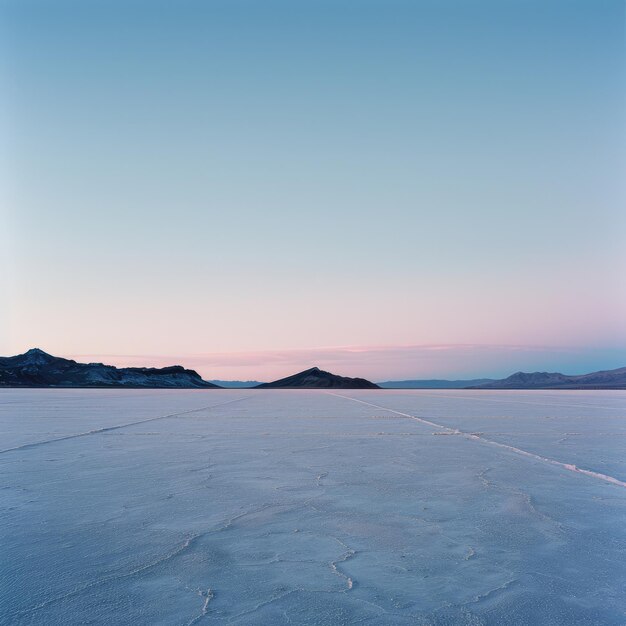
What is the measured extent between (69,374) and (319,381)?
219 ft

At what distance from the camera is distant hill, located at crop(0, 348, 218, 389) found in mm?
116938

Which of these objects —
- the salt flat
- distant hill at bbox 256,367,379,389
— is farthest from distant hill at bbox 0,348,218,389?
the salt flat

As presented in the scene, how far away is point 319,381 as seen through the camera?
160250mm

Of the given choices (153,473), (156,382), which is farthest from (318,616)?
(156,382)

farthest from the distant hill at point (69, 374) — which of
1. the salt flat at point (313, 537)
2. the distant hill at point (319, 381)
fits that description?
the salt flat at point (313, 537)

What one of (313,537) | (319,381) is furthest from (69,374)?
(313,537)

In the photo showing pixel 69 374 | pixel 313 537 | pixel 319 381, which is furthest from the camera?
Answer: pixel 319 381

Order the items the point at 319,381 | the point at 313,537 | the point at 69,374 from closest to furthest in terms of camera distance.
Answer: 1. the point at 313,537
2. the point at 69,374
3. the point at 319,381

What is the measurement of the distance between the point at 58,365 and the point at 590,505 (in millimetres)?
145714

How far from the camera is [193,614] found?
2.23m

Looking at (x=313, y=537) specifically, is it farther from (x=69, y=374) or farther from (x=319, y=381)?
(x=319, y=381)

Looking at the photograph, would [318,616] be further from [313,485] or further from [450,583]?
[313,485]

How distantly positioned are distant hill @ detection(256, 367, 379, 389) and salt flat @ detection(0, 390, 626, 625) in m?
152

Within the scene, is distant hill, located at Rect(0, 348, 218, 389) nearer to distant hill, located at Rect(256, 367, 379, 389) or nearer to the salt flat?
distant hill, located at Rect(256, 367, 379, 389)
